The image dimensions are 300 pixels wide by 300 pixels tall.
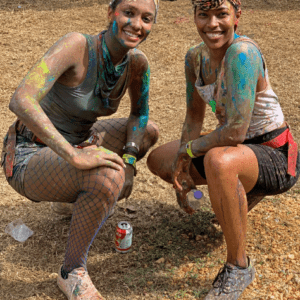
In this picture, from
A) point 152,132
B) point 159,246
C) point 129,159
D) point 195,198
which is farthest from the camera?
point 152,132

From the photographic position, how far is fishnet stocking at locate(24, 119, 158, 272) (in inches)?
106

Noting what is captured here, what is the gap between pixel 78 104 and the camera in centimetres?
304

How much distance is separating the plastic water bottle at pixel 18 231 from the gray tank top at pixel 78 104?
0.88 m

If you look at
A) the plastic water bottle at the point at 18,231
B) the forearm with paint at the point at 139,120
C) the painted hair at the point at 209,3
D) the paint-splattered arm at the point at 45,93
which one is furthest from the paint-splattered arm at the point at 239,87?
the plastic water bottle at the point at 18,231

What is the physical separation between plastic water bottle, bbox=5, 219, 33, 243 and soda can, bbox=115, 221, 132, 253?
76 cm

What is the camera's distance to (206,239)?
3498 millimetres

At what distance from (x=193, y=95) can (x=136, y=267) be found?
133 cm

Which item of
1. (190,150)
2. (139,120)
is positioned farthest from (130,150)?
(190,150)

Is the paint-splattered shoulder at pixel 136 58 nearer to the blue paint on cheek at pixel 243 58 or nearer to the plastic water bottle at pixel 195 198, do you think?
the blue paint on cheek at pixel 243 58

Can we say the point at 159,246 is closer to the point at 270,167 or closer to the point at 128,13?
the point at 270,167

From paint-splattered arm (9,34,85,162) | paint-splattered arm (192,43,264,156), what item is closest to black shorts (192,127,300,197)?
paint-splattered arm (192,43,264,156)

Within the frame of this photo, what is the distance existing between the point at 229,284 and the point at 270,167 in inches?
30.6

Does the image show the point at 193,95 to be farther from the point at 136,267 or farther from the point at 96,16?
the point at 96,16

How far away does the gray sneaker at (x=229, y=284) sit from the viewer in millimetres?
2773
